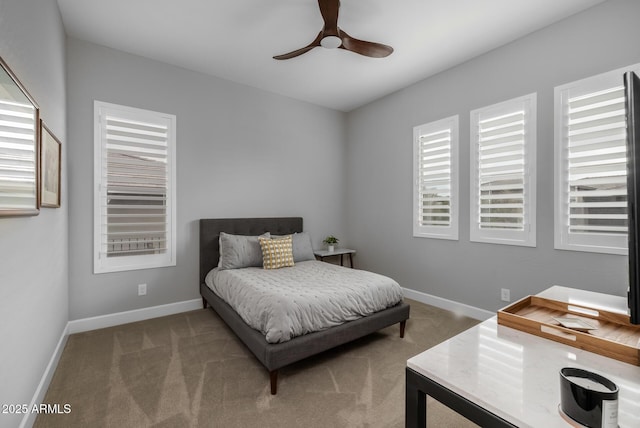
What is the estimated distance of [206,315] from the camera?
131 inches

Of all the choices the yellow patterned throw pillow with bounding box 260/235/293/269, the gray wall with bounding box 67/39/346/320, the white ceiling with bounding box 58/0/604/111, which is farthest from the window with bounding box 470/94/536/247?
the gray wall with bounding box 67/39/346/320

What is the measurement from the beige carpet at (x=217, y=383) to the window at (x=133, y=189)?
31.6 inches

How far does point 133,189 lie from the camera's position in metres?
3.10

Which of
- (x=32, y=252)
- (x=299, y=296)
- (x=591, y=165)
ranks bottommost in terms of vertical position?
(x=299, y=296)

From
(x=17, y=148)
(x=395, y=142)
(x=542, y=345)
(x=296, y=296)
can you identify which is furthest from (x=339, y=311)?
(x=395, y=142)

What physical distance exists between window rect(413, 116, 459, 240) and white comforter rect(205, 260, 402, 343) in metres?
1.22

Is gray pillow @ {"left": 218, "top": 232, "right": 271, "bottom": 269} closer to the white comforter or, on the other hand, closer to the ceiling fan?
the white comforter

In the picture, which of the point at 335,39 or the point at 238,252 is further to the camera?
the point at 238,252

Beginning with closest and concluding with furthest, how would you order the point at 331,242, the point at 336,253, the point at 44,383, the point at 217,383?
the point at 44,383, the point at 217,383, the point at 336,253, the point at 331,242

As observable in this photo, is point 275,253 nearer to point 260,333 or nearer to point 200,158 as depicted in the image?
point 260,333

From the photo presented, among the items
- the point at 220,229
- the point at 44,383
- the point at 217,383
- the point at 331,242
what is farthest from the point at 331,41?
the point at 44,383

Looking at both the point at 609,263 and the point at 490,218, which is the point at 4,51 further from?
the point at 609,263

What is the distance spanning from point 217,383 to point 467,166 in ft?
10.3

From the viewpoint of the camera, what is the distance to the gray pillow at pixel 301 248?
12.1 feet
